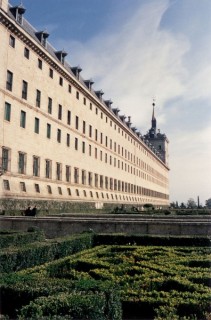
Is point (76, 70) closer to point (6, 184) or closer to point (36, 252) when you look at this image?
point (6, 184)

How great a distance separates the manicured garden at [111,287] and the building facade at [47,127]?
16.9 m

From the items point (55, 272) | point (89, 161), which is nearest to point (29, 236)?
point (55, 272)

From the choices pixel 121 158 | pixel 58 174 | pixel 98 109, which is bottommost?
pixel 58 174

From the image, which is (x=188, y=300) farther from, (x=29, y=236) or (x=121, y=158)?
(x=121, y=158)

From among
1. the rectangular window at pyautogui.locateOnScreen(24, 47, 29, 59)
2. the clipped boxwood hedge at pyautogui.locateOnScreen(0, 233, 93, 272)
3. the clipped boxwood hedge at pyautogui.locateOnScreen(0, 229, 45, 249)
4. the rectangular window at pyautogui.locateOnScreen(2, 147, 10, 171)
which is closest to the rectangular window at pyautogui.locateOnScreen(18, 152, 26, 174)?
the rectangular window at pyautogui.locateOnScreen(2, 147, 10, 171)

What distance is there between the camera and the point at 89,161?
5178 centimetres

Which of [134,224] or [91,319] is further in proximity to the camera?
[134,224]

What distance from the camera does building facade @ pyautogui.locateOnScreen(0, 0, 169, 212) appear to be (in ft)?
101

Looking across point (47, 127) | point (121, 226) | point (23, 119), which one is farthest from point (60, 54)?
point (121, 226)

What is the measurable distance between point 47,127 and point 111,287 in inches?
1289

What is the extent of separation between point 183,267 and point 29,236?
726 centimetres

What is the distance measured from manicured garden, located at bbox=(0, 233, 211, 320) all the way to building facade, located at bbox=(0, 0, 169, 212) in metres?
16.9

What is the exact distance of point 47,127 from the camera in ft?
126

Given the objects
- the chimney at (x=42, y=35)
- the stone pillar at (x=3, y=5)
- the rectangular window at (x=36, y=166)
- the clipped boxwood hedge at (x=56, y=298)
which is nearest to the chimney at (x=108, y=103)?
the chimney at (x=42, y=35)
